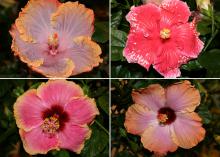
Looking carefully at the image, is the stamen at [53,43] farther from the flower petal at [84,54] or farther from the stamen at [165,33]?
the stamen at [165,33]

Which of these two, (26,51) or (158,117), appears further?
(158,117)

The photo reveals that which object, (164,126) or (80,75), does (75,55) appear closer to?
(80,75)

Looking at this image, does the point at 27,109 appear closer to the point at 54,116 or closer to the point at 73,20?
the point at 54,116

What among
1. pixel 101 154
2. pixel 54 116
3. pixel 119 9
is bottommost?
pixel 101 154

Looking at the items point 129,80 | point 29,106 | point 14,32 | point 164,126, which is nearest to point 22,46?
point 14,32

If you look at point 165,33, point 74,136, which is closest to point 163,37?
point 165,33

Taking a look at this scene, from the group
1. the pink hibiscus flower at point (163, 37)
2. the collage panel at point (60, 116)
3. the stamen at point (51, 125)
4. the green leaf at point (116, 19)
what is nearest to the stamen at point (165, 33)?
the pink hibiscus flower at point (163, 37)
